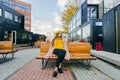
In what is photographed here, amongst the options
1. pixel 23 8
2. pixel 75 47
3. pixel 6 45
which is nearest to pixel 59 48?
pixel 75 47

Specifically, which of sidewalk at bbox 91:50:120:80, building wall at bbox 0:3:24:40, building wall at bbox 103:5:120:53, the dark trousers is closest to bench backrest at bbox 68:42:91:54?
sidewalk at bbox 91:50:120:80

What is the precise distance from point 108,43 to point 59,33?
7502 mm

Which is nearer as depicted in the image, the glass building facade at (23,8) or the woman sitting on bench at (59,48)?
the woman sitting on bench at (59,48)

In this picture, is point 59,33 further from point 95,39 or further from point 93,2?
point 93,2

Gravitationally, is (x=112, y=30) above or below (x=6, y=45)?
above

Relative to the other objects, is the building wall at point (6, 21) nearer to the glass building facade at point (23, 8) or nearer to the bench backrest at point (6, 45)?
the bench backrest at point (6, 45)

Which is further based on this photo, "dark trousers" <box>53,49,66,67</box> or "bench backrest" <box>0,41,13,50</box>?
"bench backrest" <box>0,41,13,50</box>

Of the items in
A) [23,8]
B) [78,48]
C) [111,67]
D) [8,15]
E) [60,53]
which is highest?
[23,8]

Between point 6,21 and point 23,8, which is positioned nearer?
point 6,21

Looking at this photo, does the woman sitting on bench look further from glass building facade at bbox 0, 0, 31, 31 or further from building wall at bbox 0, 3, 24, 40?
glass building facade at bbox 0, 0, 31, 31

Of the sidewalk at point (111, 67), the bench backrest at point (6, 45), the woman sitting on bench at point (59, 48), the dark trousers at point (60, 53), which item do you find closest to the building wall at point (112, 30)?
the sidewalk at point (111, 67)

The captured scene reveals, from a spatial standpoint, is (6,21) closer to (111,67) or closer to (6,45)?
(6,45)

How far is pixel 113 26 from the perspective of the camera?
14.6 metres

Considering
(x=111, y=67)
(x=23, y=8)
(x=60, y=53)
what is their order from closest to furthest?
(x=60, y=53) < (x=111, y=67) < (x=23, y=8)
